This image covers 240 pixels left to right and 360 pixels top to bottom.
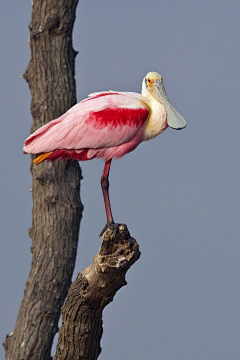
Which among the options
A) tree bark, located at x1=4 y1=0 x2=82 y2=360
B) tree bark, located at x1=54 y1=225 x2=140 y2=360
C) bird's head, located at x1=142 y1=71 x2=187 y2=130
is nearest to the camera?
tree bark, located at x1=54 y1=225 x2=140 y2=360

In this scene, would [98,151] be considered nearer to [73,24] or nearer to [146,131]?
[146,131]

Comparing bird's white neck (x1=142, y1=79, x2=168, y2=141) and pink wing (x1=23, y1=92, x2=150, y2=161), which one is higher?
bird's white neck (x1=142, y1=79, x2=168, y2=141)

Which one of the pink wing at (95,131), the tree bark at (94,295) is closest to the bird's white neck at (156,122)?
the pink wing at (95,131)

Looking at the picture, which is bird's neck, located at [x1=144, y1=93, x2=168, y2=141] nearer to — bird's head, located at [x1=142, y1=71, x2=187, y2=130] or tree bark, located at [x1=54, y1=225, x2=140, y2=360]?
bird's head, located at [x1=142, y1=71, x2=187, y2=130]

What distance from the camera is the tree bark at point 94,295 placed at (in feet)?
16.3

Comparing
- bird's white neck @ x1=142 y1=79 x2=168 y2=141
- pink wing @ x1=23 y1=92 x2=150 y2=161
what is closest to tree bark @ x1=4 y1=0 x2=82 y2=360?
pink wing @ x1=23 y1=92 x2=150 y2=161

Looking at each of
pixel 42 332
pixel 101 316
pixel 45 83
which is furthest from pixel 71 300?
pixel 45 83

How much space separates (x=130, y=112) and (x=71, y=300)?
6.60 feet

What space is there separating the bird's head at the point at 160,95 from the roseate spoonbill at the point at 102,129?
11 mm

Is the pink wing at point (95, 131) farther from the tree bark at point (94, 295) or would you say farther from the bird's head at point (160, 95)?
the tree bark at point (94, 295)

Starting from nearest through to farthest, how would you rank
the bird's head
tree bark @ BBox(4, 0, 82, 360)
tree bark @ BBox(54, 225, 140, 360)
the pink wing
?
1. tree bark @ BBox(54, 225, 140, 360)
2. the pink wing
3. the bird's head
4. tree bark @ BBox(4, 0, 82, 360)

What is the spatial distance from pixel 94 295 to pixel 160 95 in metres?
2.36

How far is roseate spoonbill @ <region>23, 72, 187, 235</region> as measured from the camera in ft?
18.7

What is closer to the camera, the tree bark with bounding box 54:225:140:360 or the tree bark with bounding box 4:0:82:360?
the tree bark with bounding box 54:225:140:360
